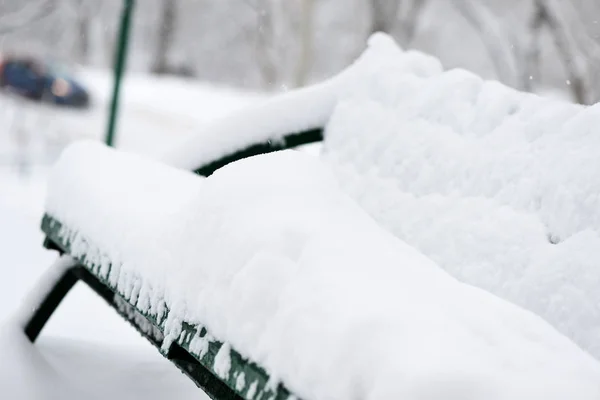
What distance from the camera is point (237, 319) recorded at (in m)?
1.25

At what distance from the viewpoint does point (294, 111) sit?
2498 millimetres

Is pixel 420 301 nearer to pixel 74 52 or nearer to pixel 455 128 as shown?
pixel 455 128

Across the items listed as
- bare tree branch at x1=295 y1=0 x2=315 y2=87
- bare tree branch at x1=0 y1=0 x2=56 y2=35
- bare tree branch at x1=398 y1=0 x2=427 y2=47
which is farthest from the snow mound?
bare tree branch at x1=0 y1=0 x2=56 y2=35

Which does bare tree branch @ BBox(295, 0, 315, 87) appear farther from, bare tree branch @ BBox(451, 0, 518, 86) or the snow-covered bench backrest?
the snow-covered bench backrest

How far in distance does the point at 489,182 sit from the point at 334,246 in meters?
0.76

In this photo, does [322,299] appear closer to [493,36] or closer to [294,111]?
[294,111]

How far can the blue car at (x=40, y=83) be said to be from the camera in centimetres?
1608

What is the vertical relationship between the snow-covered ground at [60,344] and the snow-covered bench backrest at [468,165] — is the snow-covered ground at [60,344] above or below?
below

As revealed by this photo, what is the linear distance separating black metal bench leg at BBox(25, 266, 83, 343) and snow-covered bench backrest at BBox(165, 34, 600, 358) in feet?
1.93

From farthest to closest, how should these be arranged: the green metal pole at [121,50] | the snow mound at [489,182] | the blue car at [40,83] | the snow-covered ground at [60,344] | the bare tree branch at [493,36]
Result: the blue car at [40,83] → the bare tree branch at [493,36] → the green metal pole at [121,50] → the snow-covered ground at [60,344] → the snow mound at [489,182]

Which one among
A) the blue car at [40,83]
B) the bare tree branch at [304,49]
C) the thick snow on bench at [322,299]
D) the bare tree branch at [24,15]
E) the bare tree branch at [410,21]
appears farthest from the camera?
the bare tree branch at [24,15]

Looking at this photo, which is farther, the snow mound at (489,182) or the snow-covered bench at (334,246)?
the snow mound at (489,182)

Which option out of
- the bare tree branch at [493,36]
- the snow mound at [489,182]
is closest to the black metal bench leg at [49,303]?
the snow mound at [489,182]

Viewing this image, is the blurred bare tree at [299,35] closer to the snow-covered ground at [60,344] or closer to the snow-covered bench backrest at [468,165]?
the snow-covered ground at [60,344]
